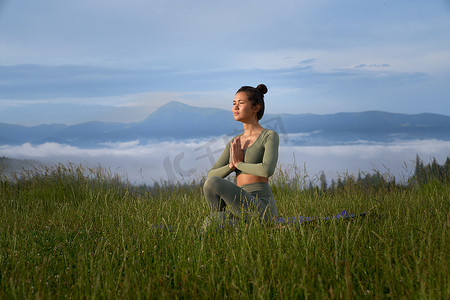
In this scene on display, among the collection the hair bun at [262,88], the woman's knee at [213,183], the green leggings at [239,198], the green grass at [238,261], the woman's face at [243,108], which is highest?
the hair bun at [262,88]

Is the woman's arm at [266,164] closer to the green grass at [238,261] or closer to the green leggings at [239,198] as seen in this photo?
the green leggings at [239,198]

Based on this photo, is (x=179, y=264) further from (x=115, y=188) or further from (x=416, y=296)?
(x=115, y=188)

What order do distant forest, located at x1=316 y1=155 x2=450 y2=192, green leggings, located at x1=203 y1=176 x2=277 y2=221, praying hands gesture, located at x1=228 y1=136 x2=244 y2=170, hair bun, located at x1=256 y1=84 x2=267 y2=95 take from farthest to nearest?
1. distant forest, located at x1=316 y1=155 x2=450 y2=192
2. hair bun, located at x1=256 y1=84 x2=267 y2=95
3. praying hands gesture, located at x1=228 y1=136 x2=244 y2=170
4. green leggings, located at x1=203 y1=176 x2=277 y2=221

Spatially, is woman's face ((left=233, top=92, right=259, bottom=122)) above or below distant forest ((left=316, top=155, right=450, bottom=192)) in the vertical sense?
above

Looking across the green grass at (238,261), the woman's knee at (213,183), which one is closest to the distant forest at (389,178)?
the green grass at (238,261)

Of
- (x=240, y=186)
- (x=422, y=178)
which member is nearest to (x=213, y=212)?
(x=240, y=186)

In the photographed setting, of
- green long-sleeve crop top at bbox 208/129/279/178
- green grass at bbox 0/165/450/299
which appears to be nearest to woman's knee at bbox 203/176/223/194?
green long-sleeve crop top at bbox 208/129/279/178

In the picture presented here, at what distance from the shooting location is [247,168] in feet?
15.9

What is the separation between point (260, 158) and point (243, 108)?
2.11 ft

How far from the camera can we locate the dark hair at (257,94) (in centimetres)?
506

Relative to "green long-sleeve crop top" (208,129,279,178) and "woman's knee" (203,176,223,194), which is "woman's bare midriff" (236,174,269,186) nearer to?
"green long-sleeve crop top" (208,129,279,178)

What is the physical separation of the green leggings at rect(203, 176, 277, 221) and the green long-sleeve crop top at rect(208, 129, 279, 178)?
24cm

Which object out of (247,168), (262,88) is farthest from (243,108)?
(247,168)

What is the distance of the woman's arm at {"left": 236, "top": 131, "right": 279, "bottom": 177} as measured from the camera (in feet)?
15.7
